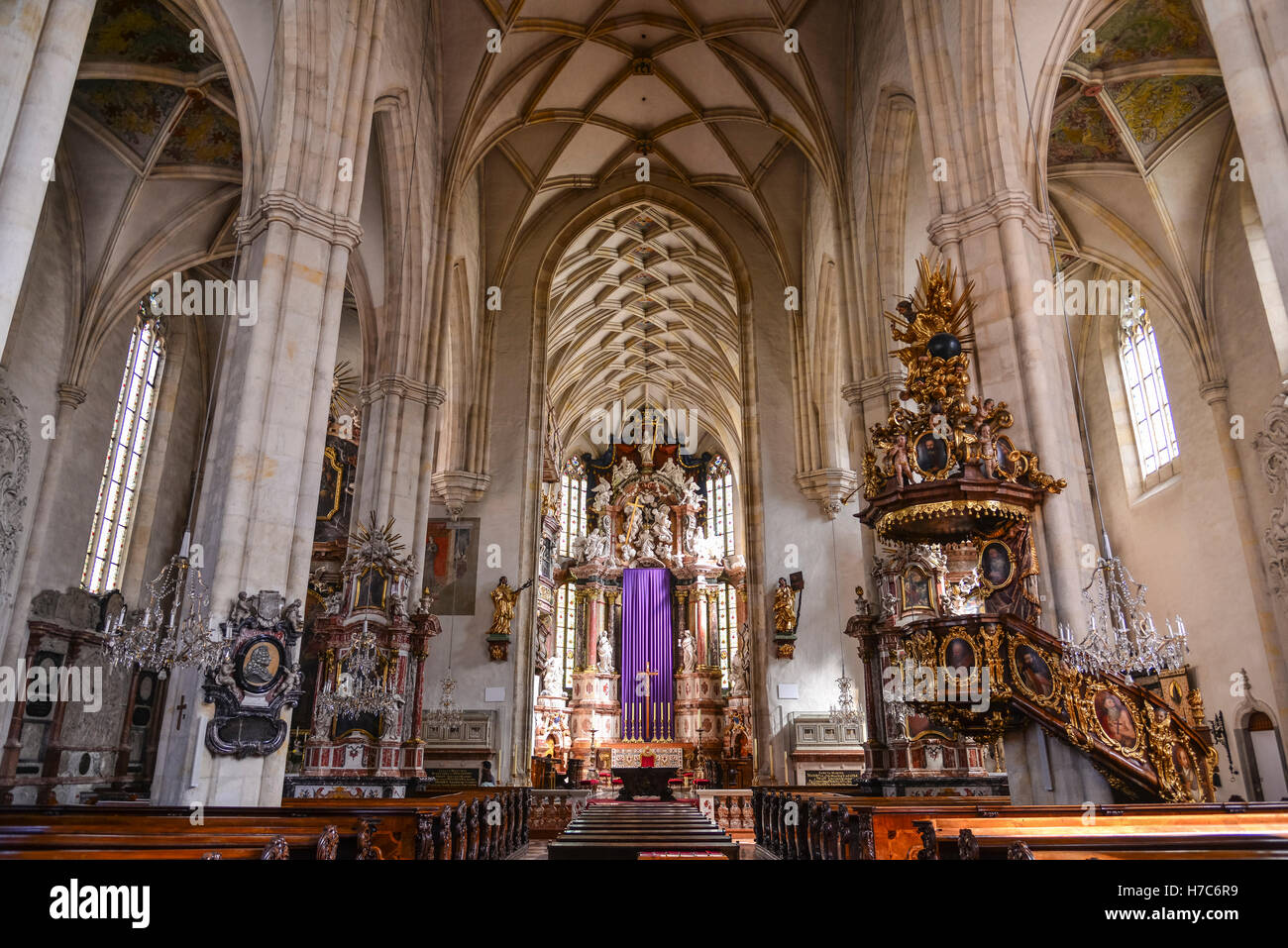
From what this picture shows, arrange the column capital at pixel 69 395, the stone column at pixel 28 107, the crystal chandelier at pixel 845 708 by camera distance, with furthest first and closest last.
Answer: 1. the crystal chandelier at pixel 845 708
2. the column capital at pixel 69 395
3. the stone column at pixel 28 107

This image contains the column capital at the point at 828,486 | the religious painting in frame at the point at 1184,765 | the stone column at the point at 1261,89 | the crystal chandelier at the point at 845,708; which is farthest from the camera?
the column capital at the point at 828,486

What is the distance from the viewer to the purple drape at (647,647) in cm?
3209

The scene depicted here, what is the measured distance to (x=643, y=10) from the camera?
17188mm

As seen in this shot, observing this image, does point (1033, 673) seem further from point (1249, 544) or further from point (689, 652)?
point (689, 652)

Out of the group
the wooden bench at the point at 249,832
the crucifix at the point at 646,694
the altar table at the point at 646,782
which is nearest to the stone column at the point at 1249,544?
the altar table at the point at 646,782

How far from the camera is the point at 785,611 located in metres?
18.6

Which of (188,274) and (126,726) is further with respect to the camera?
(188,274)

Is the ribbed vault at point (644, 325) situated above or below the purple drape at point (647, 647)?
above

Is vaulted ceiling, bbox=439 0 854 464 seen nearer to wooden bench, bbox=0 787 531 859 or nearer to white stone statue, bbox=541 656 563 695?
white stone statue, bbox=541 656 563 695

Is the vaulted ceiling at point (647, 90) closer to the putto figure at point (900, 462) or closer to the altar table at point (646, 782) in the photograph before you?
the putto figure at point (900, 462)

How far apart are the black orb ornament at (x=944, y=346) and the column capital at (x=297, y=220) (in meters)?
6.72
